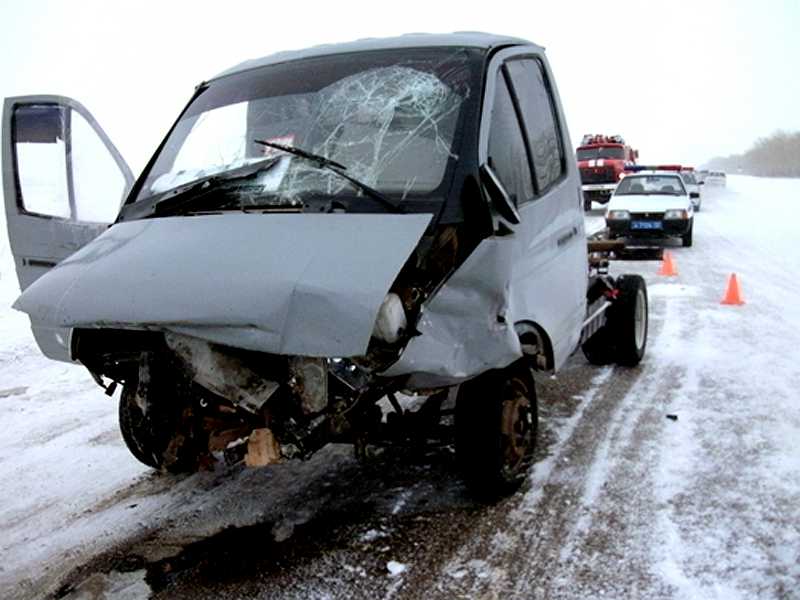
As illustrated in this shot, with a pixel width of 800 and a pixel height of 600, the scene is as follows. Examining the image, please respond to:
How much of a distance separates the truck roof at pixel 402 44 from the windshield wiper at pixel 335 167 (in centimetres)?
87

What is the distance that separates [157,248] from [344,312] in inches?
40.4

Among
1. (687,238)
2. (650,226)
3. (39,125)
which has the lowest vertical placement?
(687,238)

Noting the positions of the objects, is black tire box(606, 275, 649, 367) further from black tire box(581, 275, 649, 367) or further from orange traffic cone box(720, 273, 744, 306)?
orange traffic cone box(720, 273, 744, 306)

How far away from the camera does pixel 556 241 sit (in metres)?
4.39

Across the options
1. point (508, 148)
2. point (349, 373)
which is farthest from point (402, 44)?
point (349, 373)

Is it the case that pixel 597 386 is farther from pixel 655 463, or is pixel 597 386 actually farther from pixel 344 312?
pixel 344 312

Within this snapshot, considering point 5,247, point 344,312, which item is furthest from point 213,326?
point 5,247

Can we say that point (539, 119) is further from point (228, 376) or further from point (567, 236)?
point (228, 376)

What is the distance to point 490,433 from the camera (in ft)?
12.2

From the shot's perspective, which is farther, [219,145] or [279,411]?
[219,145]

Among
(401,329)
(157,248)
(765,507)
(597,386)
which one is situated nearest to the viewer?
(401,329)

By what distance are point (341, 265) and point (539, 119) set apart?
7.04 ft

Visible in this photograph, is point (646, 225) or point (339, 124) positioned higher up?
point (339, 124)

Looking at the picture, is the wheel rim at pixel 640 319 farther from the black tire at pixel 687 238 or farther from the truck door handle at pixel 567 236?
the black tire at pixel 687 238
